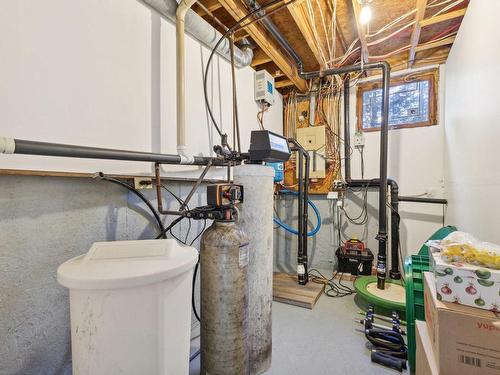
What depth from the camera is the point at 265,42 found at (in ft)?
7.48

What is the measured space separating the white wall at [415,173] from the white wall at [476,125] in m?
0.40

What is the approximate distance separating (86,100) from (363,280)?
2743 millimetres

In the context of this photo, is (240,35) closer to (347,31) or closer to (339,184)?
(347,31)

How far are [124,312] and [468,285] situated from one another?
3.88ft

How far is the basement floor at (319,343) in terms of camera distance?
148 cm

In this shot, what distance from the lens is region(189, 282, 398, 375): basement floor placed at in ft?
4.84

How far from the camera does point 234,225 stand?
127 centimetres

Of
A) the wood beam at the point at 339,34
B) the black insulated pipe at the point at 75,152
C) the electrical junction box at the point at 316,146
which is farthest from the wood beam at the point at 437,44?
the black insulated pipe at the point at 75,152

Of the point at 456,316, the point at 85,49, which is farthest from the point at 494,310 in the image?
the point at 85,49

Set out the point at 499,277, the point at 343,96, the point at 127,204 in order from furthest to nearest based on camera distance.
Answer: the point at 343,96 → the point at 127,204 → the point at 499,277

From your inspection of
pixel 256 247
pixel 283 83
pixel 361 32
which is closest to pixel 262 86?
pixel 283 83

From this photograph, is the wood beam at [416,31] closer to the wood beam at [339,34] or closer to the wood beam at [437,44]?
the wood beam at [437,44]

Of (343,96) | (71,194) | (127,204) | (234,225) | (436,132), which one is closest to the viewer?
(71,194)

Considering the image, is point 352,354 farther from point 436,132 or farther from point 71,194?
point 436,132
